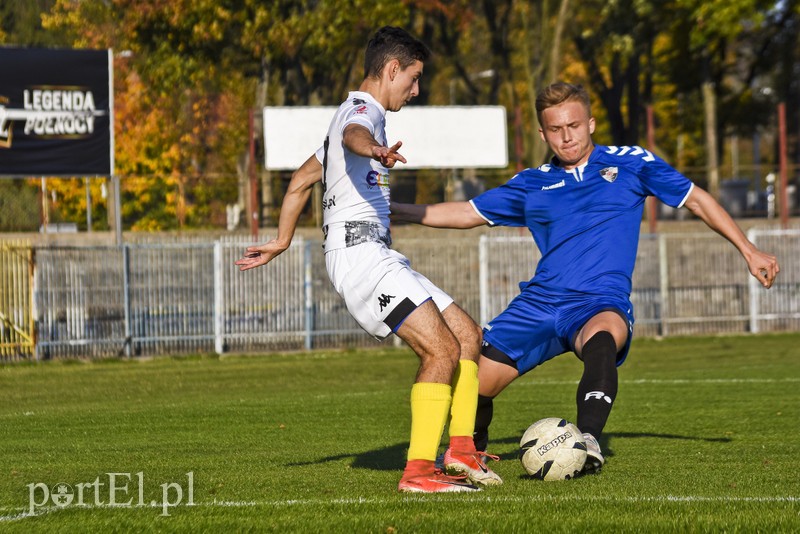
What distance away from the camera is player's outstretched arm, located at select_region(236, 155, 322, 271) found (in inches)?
270

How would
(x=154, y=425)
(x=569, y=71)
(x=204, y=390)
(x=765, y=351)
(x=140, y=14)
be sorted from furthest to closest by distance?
(x=569, y=71), (x=140, y=14), (x=765, y=351), (x=204, y=390), (x=154, y=425)

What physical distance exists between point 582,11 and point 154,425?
1167 inches

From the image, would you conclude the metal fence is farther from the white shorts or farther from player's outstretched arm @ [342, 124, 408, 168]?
player's outstretched arm @ [342, 124, 408, 168]

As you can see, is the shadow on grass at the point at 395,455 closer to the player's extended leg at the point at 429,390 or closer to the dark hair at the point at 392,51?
the player's extended leg at the point at 429,390

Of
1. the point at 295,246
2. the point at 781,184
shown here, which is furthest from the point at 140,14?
the point at 781,184

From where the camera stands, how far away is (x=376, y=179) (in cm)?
652

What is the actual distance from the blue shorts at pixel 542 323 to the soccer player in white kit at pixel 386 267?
84cm

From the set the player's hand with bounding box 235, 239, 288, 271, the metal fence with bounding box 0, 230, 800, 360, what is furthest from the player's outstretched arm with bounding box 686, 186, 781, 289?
the metal fence with bounding box 0, 230, 800, 360

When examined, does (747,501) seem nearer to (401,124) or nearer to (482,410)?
(482,410)

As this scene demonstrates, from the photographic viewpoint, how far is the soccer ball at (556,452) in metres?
6.75

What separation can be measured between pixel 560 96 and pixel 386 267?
1.74 metres

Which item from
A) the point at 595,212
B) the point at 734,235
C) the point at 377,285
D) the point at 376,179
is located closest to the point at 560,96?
the point at 595,212

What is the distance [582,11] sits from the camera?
1501 inches
